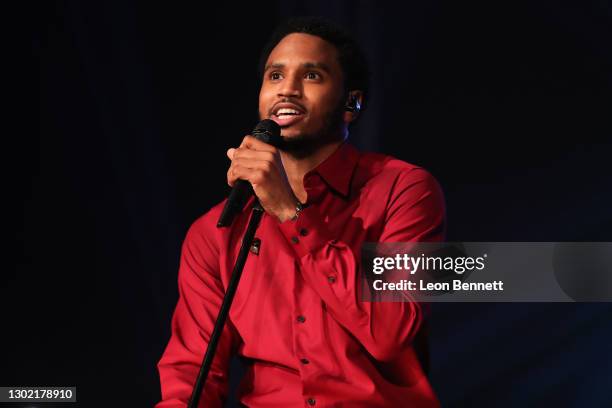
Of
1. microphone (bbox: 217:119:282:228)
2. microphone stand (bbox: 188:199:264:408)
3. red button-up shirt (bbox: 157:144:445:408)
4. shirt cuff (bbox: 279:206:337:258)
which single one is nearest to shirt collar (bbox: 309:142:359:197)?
red button-up shirt (bbox: 157:144:445:408)

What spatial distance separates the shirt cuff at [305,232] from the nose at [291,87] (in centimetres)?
33

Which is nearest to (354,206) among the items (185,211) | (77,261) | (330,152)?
(330,152)

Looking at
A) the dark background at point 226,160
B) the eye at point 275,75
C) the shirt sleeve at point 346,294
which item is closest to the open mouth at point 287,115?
the eye at point 275,75

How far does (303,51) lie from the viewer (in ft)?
6.55

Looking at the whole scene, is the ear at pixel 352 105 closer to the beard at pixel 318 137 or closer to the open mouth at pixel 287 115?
the beard at pixel 318 137

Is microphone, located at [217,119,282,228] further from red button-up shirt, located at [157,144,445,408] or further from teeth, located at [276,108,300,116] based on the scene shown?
teeth, located at [276,108,300,116]

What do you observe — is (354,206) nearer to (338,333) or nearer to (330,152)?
(330,152)

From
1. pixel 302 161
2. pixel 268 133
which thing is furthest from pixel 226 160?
pixel 268 133

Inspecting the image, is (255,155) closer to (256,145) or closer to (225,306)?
(256,145)

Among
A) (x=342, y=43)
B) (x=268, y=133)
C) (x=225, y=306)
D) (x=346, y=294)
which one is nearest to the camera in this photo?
(x=225, y=306)

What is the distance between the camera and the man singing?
65.7 inches

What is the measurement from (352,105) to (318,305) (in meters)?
0.55

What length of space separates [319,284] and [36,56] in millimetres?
1322

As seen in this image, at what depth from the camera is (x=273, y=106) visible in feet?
6.31
